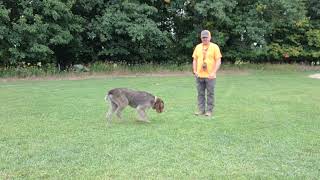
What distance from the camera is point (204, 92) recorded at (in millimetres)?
12438

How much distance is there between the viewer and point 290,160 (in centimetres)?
767

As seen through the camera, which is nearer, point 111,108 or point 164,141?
point 164,141

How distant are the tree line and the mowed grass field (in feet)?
45.0

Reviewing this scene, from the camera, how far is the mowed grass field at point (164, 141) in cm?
701

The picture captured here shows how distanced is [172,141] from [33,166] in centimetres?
267

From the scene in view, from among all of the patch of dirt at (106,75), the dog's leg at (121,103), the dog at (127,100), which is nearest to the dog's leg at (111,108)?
the dog at (127,100)

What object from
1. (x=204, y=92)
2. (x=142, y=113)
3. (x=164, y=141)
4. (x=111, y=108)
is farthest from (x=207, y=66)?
(x=164, y=141)

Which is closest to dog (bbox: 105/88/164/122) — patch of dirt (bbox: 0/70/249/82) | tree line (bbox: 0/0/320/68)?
patch of dirt (bbox: 0/70/249/82)

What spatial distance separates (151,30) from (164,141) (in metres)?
21.5

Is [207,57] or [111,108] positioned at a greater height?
[207,57]

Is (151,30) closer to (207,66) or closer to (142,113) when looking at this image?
(207,66)

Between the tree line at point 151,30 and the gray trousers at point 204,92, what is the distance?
1720 cm

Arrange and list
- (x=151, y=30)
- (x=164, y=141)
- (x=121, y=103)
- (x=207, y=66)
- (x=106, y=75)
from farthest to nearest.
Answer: (x=151, y=30)
(x=106, y=75)
(x=207, y=66)
(x=121, y=103)
(x=164, y=141)

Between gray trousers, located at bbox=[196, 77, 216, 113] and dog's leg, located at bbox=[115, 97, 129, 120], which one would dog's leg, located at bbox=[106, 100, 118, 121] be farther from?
gray trousers, located at bbox=[196, 77, 216, 113]
